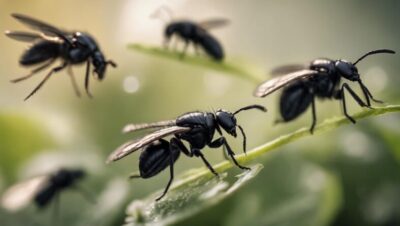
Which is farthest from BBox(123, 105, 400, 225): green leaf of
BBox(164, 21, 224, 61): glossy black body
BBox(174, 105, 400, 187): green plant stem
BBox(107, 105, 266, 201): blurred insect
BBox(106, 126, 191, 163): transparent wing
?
BBox(164, 21, 224, 61): glossy black body

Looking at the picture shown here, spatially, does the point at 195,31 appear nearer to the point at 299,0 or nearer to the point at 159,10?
the point at 159,10

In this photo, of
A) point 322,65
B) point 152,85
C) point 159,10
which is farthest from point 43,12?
point 322,65

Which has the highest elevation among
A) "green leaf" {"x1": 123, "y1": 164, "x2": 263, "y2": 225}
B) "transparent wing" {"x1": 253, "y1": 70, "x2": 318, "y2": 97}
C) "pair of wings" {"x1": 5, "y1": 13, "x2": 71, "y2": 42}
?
"pair of wings" {"x1": 5, "y1": 13, "x2": 71, "y2": 42}

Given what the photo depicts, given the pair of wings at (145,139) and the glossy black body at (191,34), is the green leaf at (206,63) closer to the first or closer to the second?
the pair of wings at (145,139)

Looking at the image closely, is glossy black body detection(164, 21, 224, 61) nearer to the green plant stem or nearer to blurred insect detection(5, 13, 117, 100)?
blurred insect detection(5, 13, 117, 100)

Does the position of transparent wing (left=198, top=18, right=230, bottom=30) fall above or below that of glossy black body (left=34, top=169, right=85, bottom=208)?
above

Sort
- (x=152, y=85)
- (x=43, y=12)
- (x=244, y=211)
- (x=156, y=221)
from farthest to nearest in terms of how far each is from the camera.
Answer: (x=43, y=12)
(x=152, y=85)
(x=244, y=211)
(x=156, y=221)

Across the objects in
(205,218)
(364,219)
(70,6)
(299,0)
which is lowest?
(364,219)
